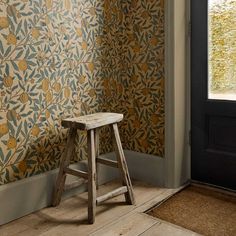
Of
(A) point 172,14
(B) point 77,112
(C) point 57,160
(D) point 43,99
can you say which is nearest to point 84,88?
(B) point 77,112

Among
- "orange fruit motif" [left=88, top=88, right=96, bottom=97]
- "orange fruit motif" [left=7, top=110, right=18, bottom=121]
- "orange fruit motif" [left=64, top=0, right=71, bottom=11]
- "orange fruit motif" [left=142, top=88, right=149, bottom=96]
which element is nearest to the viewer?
"orange fruit motif" [left=7, top=110, right=18, bottom=121]

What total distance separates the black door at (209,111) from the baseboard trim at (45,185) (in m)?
0.34

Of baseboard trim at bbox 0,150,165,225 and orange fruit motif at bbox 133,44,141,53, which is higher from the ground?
orange fruit motif at bbox 133,44,141,53

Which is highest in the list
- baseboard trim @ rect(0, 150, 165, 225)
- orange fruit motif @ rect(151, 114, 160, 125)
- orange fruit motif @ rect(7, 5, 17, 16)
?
orange fruit motif @ rect(7, 5, 17, 16)

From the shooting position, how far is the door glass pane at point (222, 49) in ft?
7.14

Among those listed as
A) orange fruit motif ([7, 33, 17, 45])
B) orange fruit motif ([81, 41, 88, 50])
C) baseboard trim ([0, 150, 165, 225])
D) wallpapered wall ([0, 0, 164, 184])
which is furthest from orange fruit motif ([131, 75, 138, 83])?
orange fruit motif ([7, 33, 17, 45])

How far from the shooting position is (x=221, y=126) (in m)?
2.29

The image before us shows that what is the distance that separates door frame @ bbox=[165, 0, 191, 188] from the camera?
7.42 ft

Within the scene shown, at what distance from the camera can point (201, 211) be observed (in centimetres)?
202

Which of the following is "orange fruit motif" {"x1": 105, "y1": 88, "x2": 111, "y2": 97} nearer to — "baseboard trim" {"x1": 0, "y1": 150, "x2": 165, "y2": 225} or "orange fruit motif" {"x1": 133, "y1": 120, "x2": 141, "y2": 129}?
"orange fruit motif" {"x1": 133, "y1": 120, "x2": 141, "y2": 129}

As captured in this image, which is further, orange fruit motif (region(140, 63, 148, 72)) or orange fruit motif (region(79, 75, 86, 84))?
orange fruit motif (region(140, 63, 148, 72))

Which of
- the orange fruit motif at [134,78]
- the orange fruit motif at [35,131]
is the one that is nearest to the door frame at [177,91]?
the orange fruit motif at [134,78]

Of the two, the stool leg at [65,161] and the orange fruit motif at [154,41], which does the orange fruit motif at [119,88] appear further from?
the stool leg at [65,161]

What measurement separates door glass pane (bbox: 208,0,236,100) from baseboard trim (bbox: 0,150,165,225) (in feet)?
2.21
